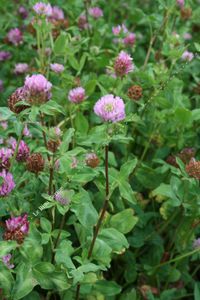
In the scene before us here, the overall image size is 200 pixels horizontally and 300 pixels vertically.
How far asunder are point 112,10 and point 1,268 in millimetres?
2059

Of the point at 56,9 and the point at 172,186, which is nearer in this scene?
the point at 172,186

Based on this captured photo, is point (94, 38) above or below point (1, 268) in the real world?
above

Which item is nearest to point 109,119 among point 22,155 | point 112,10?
point 22,155

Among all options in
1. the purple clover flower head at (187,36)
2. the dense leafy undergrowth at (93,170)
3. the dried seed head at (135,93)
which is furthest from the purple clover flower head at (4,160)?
the purple clover flower head at (187,36)

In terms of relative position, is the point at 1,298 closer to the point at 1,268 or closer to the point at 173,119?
the point at 1,268

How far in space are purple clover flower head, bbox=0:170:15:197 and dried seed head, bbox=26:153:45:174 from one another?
0.33 ft

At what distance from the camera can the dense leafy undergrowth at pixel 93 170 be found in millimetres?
1231

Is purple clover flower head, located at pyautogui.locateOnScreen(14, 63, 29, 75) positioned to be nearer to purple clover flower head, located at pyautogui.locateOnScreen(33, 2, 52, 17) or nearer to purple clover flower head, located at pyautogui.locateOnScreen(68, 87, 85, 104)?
purple clover flower head, located at pyautogui.locateOnScreen(33, 2, 52, 17)

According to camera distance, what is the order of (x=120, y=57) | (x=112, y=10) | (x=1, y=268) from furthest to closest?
(x=112, y=10) < (x=120, y=57) < (x=1, y=268)

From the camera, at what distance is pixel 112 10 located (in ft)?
9.53

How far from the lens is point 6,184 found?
1.28 m

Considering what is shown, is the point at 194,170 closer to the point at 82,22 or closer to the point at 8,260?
the point at 8,260

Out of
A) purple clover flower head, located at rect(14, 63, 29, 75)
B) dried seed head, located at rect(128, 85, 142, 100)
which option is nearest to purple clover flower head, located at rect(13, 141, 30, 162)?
dried seed head, located at rect(128, 85, 142, 100)

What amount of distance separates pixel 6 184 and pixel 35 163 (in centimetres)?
12
